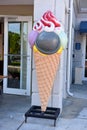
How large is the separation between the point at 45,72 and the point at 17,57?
312 centimetres

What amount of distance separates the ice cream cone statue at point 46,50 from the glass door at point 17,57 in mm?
2724

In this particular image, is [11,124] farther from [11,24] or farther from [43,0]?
[11,24]

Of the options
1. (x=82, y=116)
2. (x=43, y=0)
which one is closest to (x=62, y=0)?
(x=43, y=0)

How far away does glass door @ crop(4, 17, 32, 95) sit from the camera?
27.1 ft

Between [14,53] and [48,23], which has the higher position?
[48,23]

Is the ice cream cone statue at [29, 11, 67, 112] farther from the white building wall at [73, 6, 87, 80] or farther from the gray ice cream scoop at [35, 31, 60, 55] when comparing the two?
the white building wall at [73, 6, 87, 80]

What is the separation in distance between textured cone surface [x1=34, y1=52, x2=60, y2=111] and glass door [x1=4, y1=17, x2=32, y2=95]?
274cm

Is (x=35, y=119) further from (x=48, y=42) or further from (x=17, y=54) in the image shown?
(x=17, y=54)

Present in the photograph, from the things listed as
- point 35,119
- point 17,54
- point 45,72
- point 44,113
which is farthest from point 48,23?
point 17,54

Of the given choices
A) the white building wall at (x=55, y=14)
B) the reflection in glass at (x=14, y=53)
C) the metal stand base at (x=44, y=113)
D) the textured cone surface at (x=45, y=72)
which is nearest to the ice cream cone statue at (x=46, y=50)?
the textured cone surface at (x=45, y=72)

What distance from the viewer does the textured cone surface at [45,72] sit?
543 centimetres

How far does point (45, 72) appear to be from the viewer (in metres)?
5.45

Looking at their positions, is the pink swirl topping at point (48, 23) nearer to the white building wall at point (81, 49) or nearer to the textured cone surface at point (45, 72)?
the textured cone surface at point (45, 72)

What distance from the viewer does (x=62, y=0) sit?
229 inches
